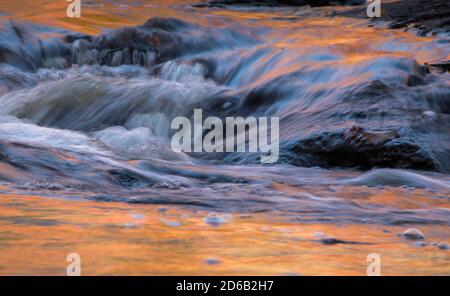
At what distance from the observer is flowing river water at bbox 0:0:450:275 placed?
2.69 m

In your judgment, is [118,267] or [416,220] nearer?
[118,267]

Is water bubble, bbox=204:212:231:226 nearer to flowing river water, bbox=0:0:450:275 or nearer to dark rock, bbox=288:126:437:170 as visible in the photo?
flowing river water, bbox=0:0:450:275

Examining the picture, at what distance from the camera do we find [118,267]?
234cm

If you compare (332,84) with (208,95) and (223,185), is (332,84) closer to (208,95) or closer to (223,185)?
(208,95)

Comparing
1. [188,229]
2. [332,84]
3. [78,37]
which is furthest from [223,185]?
[78,37]

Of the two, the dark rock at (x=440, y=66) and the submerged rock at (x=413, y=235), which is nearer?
the submerged rock at (x=413, y=235)

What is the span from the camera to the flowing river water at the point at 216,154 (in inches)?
106

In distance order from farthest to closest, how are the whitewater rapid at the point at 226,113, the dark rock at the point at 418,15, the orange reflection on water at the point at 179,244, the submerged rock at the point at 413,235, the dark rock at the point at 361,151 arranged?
1. the dark rock at the point at 418,15
2. the dark rock at the point at 361,151
3. the whitewater rapid at the point at 226,113
4. the submerged rock at the point at 413,235
5. the orange reflection on water at the point at 179,244

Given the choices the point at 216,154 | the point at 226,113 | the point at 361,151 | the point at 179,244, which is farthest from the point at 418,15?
the point at 179,244

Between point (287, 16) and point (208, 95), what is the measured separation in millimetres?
7807

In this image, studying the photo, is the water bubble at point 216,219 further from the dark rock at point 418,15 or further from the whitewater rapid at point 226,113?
the dark rock at point 418,15

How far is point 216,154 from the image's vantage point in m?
5.95

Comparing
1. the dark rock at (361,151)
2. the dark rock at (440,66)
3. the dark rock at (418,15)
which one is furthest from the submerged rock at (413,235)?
the dark rock at (418,15)

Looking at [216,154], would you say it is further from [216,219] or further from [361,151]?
[216,219]
